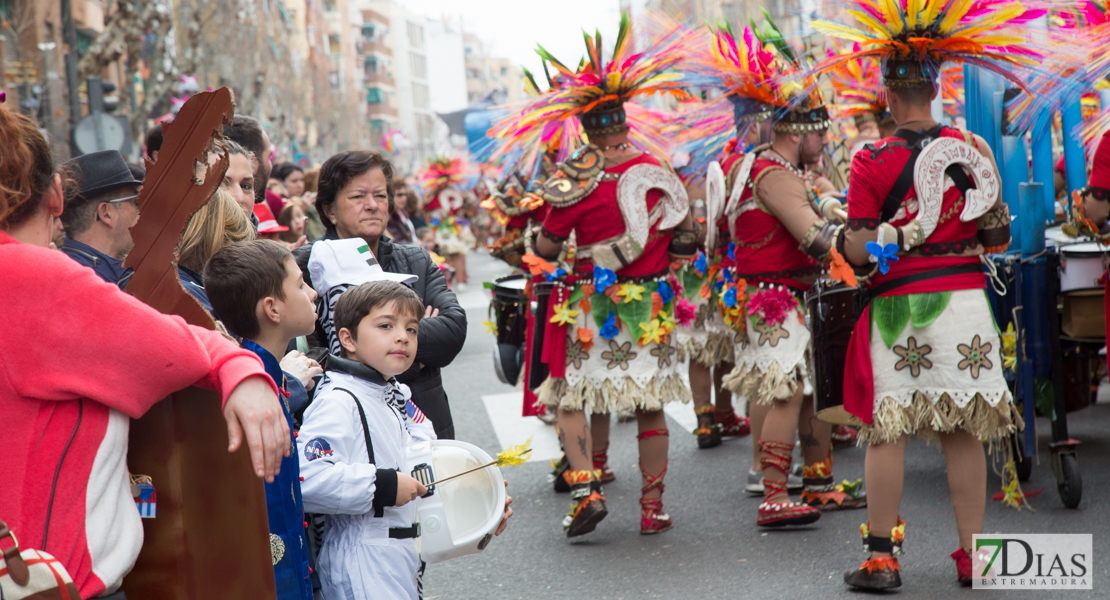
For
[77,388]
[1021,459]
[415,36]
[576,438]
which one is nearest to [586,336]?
[576,438]

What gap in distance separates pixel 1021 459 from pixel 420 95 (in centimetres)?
12253

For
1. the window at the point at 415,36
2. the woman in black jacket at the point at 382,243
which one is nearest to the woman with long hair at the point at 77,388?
the woman in black jacket at the point at 382,243

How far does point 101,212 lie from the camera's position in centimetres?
279

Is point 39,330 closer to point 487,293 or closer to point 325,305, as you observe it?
point 325,305

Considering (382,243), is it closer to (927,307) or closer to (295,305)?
(295,305)

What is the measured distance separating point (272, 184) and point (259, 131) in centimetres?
369

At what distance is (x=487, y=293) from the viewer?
1745 cm

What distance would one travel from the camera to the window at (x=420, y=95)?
12088 centimetres

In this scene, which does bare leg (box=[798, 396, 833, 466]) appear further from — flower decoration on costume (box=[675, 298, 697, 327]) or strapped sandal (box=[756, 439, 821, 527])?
flower decoration on costume (box=[675, 298, 697, 327])

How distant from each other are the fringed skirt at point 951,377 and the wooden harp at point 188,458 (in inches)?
101

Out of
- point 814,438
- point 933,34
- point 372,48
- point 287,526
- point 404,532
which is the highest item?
point 372,48

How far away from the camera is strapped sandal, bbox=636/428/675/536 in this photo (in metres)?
4.79

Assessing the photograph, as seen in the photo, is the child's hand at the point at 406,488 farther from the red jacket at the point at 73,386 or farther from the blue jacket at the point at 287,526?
the red jacket at the point at 73,386

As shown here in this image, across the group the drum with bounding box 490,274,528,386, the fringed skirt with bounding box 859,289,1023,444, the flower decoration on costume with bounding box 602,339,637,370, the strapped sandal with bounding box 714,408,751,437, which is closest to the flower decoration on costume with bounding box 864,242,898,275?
the fringed skirt with bounding box 859,289,1023,444
